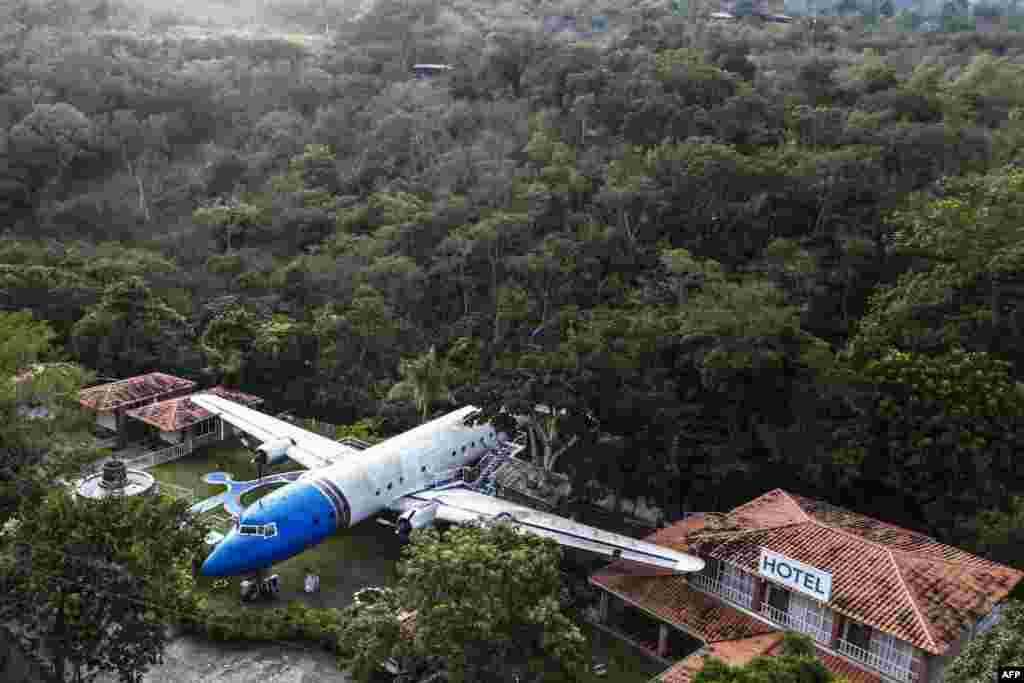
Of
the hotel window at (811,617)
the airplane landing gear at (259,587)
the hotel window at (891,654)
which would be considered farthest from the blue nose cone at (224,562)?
the hotel window at (891,654)

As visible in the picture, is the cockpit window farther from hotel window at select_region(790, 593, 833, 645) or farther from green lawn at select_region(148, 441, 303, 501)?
hotel window at select_region(790, 593, 833, 645)

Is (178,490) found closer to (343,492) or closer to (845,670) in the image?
(343,492)

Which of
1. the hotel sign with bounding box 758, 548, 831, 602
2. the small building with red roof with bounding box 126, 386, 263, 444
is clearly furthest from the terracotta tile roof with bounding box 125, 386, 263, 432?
the hotel sign with bounding box 758, 548, 831, 602

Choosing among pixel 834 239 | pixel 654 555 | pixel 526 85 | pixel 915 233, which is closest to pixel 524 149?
pixel 526 85

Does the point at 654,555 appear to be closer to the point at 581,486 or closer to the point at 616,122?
the point at 581,486

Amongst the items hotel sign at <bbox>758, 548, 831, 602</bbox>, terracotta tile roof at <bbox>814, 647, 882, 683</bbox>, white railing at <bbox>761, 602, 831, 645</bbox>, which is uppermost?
hotel sign at <bbox>758, 548, 831, 602</bbox>

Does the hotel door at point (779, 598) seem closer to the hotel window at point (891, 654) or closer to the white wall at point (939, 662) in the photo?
the hotel window at point (891, 654)

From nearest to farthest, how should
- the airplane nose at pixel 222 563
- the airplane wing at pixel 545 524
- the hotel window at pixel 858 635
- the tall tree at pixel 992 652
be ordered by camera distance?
the tall tree at pixel 992 652
the hotel window at pixel 858 635
the airplane wing at pixel 545 524
the airplane nose at pixel 222 563
